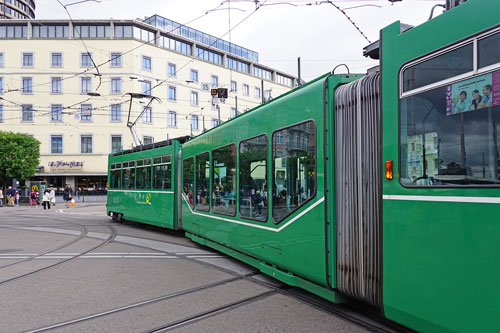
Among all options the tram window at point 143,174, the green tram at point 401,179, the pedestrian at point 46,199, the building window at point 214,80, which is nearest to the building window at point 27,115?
the pedestrian at point 46,199

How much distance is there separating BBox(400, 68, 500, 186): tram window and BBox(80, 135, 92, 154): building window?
41.1 metres

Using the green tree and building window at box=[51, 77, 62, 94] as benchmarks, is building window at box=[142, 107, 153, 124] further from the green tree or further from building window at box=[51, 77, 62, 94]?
the green tree

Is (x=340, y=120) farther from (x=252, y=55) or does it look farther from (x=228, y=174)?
(x=252, y=55)

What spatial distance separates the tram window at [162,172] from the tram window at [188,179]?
113 centimetres

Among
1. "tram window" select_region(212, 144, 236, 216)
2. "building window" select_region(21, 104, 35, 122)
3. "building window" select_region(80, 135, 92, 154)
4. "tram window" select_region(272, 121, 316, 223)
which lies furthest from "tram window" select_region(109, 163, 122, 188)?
"building window" select_region(21, 104, 35, 122)

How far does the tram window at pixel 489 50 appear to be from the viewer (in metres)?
2.72

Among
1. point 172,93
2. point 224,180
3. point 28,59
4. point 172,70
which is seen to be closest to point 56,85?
point 28,59

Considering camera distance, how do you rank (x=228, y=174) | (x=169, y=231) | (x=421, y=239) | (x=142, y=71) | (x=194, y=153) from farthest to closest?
(x=142, y=71) → (x=169, y=231) → (x=194, y=153) → (x=228, y=174) → (x=421, y=239)

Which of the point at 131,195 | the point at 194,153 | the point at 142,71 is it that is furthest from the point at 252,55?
the point at 194,153

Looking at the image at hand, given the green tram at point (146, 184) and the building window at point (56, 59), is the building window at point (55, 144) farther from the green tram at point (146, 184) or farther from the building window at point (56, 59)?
the green tram at point (146, 184)

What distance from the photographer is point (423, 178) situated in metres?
3.27

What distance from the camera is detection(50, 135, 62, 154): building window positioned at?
4022 cm

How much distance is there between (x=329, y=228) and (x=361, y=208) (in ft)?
1.83

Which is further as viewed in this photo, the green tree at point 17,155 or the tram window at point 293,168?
the green tree at point 17,155
